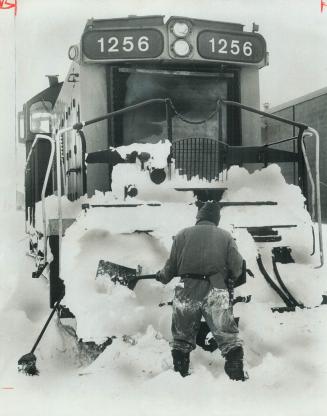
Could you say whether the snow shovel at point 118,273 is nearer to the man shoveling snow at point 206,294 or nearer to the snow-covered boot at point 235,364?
the man shoveling snow at point 206,294

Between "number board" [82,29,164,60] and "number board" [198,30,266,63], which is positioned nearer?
"number board" [82,29,164,60]

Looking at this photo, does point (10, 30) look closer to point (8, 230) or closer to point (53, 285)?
point (8, 230)

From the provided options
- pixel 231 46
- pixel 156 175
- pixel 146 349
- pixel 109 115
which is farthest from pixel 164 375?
pixel 231 46

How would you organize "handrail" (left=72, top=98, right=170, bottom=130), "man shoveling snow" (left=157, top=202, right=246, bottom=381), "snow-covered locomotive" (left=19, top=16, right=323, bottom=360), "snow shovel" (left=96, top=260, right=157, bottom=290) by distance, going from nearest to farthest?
1. "man shoveling snow" (left=157, top=202, right=246, bottom=381)
2. "snow shovel" (left=96, top=260, right=157, bottom=290)
3. "snow-covered locomotive" (left=19, top=16, right=323, bottom=360)
4. "handrail" (left=72, top=98, right=170, bottom=130)

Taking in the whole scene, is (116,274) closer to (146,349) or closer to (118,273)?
(118,273)

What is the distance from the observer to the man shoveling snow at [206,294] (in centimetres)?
340

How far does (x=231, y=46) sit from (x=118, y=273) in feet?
10.2

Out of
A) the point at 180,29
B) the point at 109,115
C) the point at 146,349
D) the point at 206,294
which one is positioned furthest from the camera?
the point at 180,29

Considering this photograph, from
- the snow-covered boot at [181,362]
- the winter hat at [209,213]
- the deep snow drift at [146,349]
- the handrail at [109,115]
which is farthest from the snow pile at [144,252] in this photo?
the winter hat at [209,213]

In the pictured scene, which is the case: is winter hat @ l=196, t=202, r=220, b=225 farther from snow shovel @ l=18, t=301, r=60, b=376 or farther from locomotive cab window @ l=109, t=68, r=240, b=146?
locomotive cab window @ l=109, t=68, r=240, b=146

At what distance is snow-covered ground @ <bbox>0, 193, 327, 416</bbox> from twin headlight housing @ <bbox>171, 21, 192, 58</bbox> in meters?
2.81

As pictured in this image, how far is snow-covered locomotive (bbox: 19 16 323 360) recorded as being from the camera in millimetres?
4105

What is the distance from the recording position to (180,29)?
17.1ft

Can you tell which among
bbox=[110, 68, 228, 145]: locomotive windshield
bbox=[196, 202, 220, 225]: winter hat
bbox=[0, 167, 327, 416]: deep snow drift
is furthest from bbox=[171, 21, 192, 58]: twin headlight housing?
bbox=[196, 202, 220, 225]: winter hat
